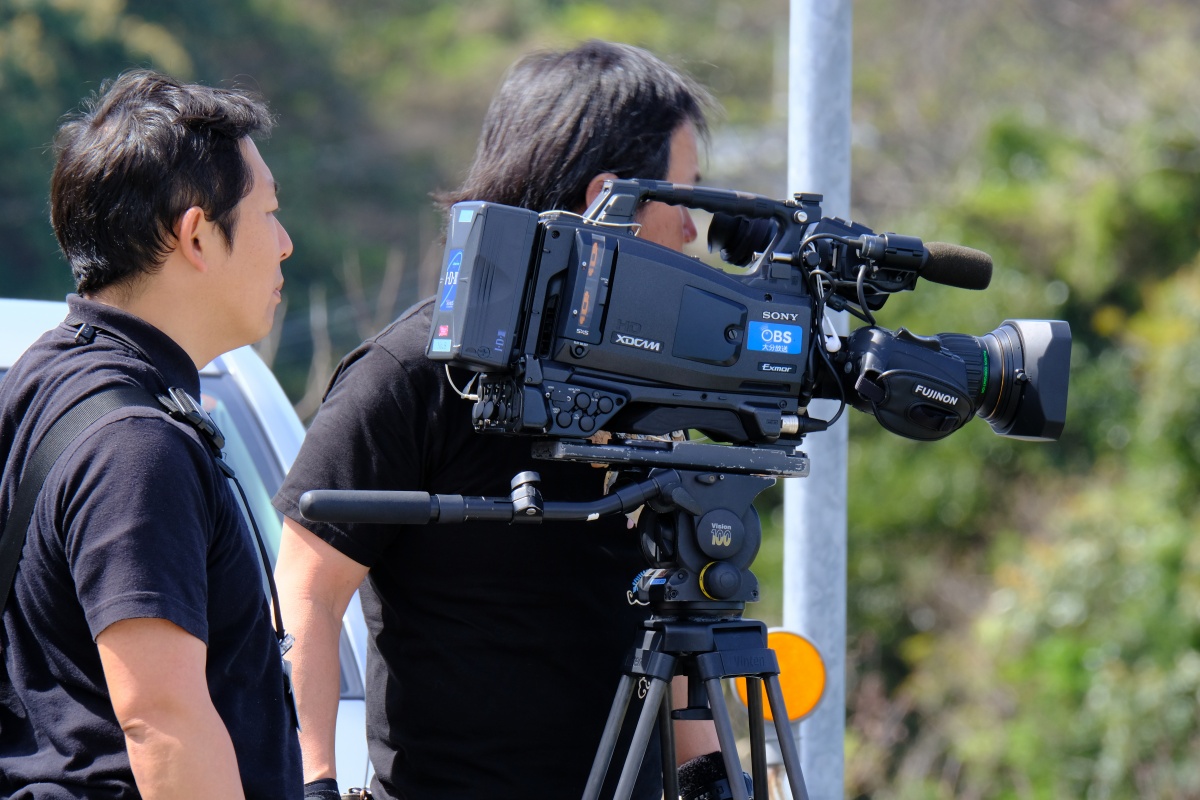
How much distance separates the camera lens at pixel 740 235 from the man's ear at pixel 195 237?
78 centimetres

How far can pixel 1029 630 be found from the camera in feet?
24.8

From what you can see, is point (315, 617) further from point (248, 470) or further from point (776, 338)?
point (248, 470)

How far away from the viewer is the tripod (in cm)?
176

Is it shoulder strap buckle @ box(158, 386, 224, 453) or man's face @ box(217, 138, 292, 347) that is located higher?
man's face @ box(217, 138, 292, 347)

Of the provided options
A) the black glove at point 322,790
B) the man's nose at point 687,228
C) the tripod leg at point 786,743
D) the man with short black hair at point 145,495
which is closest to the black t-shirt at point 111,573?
the man with short black hair at point 145,495

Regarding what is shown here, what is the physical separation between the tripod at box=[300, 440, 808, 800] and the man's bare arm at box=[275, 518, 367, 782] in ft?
1.22

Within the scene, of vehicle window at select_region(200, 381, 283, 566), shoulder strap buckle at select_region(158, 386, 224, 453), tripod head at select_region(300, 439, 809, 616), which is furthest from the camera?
vehicle window at select_region(200, 381, 283, 566)

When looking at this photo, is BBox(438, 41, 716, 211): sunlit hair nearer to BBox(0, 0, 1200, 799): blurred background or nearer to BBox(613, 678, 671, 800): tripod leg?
BBox(0, 0, 1200, 799): blurred background

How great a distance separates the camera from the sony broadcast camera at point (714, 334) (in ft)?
5.57

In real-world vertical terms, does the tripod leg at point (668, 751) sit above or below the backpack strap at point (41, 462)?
below

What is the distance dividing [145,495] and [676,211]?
1034mm

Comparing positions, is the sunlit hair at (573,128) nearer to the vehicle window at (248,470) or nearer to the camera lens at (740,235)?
the camera lens at (740,235)

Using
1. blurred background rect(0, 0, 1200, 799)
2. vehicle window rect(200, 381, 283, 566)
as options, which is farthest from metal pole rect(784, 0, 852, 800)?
vehicle window rect(200, 381, 283, 566)

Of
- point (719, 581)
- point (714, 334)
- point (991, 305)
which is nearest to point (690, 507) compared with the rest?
point (719, 581)
